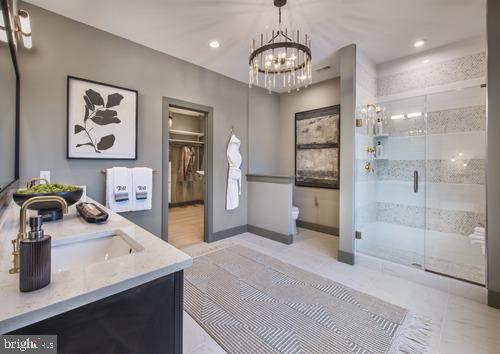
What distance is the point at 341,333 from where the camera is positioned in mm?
1712

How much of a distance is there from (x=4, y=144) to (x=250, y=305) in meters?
2.43

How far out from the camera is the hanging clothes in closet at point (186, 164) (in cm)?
632

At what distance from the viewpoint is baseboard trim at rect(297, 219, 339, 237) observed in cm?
408

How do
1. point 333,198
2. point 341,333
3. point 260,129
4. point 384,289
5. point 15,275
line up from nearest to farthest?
point 15,275
point 341,333
point 384,289
point 333,198
point 260,129

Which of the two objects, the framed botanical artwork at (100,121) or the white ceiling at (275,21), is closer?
the white ceiling at (275,21)

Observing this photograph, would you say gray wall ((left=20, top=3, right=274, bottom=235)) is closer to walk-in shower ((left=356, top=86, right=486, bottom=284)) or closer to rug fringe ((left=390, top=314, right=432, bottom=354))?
walk-in shower ((left=356, top=86, right=486, bottom=284))

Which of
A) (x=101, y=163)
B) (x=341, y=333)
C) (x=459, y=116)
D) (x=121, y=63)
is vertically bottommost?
→ (x=341, y=333)

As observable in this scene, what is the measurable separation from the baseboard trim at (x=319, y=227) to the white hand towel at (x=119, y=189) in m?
3.19

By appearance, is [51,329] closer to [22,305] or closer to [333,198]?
[22,305]

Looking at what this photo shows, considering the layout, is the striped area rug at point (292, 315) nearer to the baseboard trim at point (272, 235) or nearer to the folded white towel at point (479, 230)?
the baseboard trim at point (272, 235)

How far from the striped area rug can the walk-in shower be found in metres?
1.05

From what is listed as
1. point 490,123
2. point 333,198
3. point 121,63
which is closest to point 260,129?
point 333,198

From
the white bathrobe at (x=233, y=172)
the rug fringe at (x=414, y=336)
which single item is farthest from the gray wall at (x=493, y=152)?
the white bathrobe at (x=233, y=172)

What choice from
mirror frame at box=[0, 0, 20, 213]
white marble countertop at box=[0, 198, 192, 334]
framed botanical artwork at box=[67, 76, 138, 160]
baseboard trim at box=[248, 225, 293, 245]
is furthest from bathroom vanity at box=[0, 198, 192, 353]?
baseboard trim at box=[248, 225, 293, 245]
